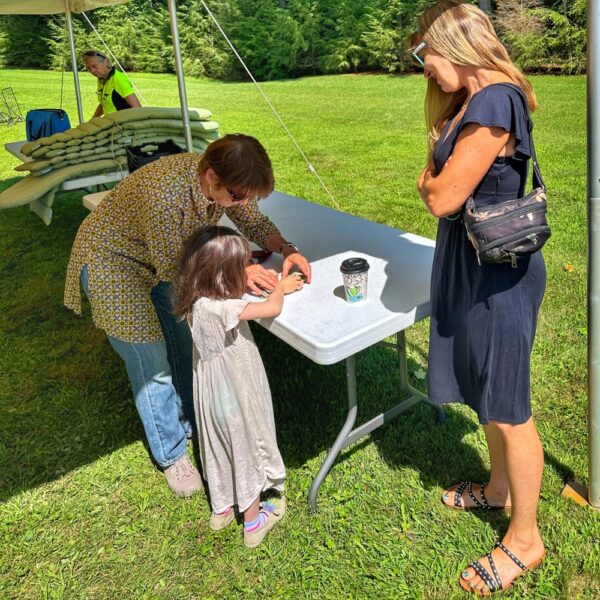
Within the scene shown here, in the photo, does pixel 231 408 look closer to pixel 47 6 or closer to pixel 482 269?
pixel 482 269

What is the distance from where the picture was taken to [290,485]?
2.67 metres

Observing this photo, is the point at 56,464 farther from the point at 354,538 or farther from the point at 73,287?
the point at 354,538

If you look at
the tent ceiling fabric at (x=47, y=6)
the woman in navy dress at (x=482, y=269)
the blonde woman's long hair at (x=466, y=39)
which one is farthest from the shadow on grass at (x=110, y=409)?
the tent ceiling fabric at (x=47, y=6)

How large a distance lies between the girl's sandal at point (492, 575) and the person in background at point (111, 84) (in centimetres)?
577

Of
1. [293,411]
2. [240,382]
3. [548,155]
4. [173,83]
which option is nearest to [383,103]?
[548,155]

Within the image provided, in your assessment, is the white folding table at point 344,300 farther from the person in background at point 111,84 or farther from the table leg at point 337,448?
the person in background at point 111,84

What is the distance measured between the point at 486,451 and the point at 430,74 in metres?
1.78

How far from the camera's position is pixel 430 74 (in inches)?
70.1

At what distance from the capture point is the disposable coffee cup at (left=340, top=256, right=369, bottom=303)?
2.05 m

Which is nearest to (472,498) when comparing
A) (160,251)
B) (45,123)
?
(160,251)

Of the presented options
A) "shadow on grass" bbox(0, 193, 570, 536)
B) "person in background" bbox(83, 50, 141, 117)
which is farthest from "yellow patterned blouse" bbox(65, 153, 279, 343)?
"person in background" bbox(83, 50, 141, 117)

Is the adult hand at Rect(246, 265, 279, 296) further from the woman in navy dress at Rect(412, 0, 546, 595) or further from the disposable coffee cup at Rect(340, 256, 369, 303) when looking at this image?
the woman in navy dress at Rect(412, 0, 546, 595)

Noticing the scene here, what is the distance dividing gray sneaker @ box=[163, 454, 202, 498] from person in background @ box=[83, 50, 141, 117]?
4.79m

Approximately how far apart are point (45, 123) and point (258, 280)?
17.3 feet
